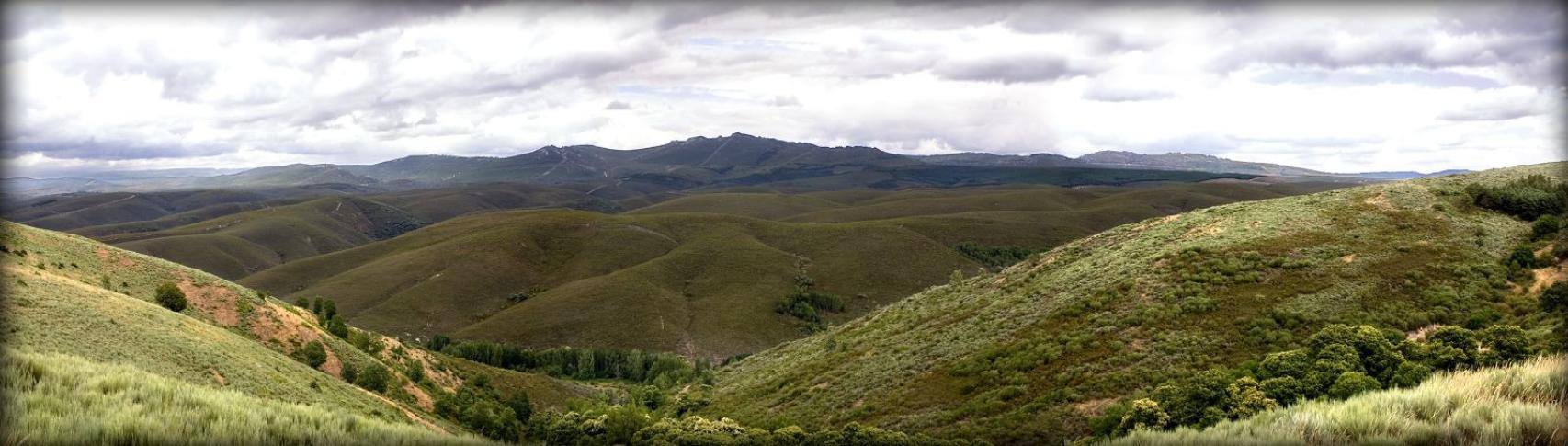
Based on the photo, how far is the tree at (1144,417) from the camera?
23625 mm

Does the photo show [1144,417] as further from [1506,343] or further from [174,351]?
[174,351]

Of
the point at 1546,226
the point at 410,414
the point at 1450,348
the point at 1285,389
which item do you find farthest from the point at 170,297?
the point at 1546,226

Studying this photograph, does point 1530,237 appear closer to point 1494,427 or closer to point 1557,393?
point 1557,393

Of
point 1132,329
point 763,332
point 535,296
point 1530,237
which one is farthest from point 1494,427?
point 535,296

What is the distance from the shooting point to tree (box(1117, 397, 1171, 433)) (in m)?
23.6

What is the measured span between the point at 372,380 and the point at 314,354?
3.79 m

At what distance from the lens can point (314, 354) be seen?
149 ft

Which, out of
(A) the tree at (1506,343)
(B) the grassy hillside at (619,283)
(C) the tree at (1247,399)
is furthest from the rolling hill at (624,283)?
(A) the tree at (1506,343)

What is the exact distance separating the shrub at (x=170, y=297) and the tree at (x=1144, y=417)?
51316 millimetres

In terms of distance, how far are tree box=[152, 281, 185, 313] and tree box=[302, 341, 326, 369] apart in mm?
7073

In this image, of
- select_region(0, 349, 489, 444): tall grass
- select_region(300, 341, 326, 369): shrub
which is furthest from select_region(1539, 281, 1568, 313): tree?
Result: select_region(300, 341, 326, 369): shrub

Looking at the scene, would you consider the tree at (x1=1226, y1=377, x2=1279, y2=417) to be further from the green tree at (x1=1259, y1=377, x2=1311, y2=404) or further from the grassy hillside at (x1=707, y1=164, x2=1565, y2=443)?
the grassy hillside at (x1=707, y1=164, x2=1565, y2=443)

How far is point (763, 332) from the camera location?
443 ft

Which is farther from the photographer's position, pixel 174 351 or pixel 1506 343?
pixel 174 351
